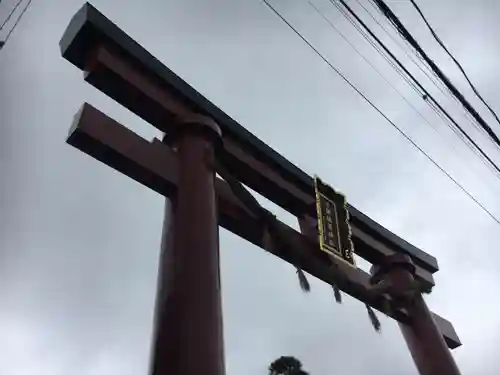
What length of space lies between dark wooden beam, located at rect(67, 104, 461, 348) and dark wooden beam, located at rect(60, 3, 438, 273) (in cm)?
31

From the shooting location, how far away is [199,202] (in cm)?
334

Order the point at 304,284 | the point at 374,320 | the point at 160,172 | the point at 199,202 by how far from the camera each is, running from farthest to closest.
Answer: the point at 374,320
the point at 304,284
the point at 160,172
the point at 199,202

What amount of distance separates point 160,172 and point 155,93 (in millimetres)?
731

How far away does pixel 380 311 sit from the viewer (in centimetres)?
511

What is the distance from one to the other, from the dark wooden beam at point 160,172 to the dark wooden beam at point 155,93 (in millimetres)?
314

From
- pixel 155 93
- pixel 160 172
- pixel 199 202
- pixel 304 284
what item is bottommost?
pixel 304 284

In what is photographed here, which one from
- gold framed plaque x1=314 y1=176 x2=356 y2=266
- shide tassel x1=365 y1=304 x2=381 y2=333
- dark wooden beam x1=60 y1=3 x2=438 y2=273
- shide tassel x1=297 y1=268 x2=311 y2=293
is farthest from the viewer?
shide tassel x1=365 y1=304 x2=381 y2=333

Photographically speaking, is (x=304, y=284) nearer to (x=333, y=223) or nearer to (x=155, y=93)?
(x=333, y=223)

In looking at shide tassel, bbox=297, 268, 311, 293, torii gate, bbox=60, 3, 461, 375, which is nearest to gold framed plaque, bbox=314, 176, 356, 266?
torii gate, bbox=60, 3, 461, 375

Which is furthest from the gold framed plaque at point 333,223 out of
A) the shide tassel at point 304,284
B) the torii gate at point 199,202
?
the shide tassel at point 304,284

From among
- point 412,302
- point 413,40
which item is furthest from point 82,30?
point 412,302

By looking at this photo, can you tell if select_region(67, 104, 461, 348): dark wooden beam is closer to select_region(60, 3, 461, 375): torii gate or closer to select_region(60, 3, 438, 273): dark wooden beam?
select_region(60, 3, 461, 375): torii gate

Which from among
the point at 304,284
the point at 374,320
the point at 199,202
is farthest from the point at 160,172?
the point at 374,320

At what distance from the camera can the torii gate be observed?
275 centimetres
